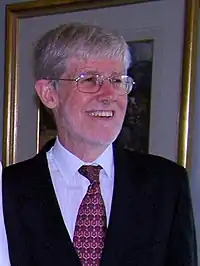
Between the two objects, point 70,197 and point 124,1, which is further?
point 124,1

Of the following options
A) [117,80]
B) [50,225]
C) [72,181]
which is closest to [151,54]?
[117,80]

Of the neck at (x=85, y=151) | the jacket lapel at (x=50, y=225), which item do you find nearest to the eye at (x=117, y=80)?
the neck at (x=85, y=151)

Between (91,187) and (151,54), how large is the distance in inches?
20.1

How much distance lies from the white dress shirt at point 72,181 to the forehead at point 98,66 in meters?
0.17

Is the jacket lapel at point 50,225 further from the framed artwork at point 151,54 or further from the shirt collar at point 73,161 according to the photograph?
the framed artwork at point 151,54

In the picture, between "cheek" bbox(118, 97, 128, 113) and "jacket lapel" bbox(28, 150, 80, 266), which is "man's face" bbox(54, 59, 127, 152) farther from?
"jacket lapel" bbox(28, 150, 80, 266)

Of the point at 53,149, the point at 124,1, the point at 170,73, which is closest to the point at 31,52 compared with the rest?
the point at 124,1

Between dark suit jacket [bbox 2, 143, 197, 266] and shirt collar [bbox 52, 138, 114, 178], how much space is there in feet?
0.09

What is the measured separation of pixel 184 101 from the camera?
1.68 meters

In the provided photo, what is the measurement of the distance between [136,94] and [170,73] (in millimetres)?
119

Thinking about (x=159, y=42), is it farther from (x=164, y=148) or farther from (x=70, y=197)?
(x=70, y=197)

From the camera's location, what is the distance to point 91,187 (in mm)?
1394

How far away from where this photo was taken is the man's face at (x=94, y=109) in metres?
1.36

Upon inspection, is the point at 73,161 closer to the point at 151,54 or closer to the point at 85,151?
the point at 85,151
